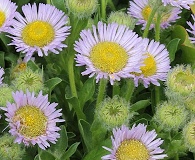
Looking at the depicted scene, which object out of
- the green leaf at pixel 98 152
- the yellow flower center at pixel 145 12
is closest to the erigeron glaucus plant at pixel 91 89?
the green leaf at pixel 98 152

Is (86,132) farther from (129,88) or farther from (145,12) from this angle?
(145,12)

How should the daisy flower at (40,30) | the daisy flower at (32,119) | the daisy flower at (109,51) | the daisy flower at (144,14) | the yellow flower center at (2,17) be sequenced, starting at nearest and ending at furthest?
the daisy flower at (32,119), the daisy flower at (109,51), the daisy flower at (40,30), the yellow flower center at (2,17), the daisy flower at (144,14)

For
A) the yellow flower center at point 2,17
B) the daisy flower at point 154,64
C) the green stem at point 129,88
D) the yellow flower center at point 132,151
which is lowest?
the yellow flower center at point 132,151

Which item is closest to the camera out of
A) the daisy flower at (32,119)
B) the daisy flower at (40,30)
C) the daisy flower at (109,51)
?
the daisy flower at (32,119)

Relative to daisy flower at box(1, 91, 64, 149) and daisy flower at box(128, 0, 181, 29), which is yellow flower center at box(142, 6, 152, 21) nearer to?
daisy flower at box(128, 0, 181, 29)

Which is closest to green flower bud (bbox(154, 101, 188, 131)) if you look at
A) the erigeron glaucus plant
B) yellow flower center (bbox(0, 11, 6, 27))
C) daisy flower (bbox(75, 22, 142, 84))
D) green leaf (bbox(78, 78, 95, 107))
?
the erigeron glaucus plant

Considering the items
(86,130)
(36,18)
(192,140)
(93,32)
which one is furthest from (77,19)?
(192,140)

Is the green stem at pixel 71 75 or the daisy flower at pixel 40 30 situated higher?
the daisy flower at pixel 40 30

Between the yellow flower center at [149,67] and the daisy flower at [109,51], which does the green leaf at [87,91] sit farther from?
the yellow flower center at [149,67]

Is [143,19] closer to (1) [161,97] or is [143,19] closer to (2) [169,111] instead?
(1) [161,97]
